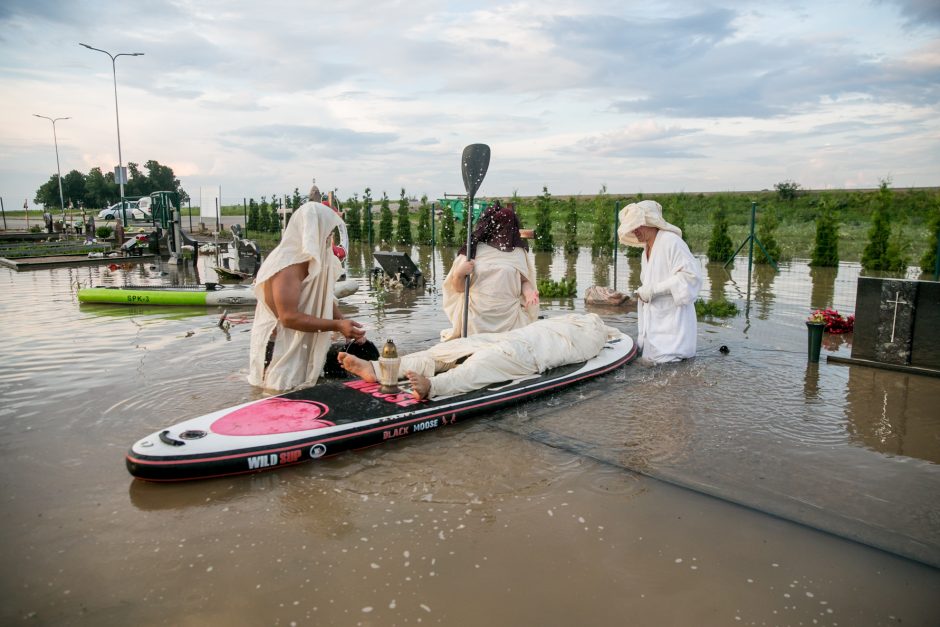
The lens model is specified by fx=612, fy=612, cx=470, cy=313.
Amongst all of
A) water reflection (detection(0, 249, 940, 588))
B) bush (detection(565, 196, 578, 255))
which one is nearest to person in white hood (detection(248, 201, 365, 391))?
water reflection (detection(0, 249, 940, 588))

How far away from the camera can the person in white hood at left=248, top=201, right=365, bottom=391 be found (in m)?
5.09

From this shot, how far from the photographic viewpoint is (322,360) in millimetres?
5453

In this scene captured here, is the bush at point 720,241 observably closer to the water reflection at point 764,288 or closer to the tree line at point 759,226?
the tree line at point 759,226

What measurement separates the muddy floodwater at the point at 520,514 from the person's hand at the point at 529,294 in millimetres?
1240

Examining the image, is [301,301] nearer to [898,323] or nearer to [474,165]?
[474,165]

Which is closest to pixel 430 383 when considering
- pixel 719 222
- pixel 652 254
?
pixel 652 254

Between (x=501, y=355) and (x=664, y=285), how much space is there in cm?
240

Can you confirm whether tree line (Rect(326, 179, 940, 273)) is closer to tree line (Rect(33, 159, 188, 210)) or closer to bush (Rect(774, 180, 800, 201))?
bush (Rect(774, 180, 800, 201))

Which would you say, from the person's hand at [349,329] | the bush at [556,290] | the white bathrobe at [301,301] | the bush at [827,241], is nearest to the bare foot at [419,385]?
the person's hand at [349,329]

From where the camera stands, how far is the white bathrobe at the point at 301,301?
5113mm

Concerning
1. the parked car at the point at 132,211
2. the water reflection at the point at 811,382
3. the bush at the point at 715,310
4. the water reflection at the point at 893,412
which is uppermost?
the parked car at the point at 132,211

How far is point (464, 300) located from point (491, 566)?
3791mm

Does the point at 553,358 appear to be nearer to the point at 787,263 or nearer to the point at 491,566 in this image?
the point at 491,566

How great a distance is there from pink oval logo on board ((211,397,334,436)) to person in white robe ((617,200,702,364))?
3.90 meters
